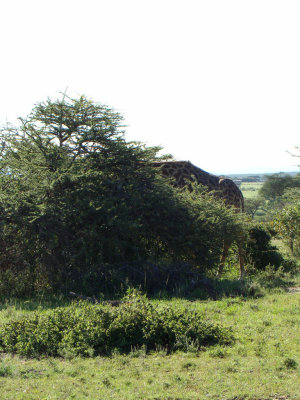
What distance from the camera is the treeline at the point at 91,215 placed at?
9164 mm

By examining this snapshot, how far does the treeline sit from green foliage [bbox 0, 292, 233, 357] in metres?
2.59

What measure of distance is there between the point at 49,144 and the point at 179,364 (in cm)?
665

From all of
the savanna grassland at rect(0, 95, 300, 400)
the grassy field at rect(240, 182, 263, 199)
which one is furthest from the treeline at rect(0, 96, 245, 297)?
the grassy field at rect(240, 182, 263, 199)

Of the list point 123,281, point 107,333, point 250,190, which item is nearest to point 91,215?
point 123,281

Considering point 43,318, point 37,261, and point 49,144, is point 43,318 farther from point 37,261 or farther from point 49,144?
point 49,144

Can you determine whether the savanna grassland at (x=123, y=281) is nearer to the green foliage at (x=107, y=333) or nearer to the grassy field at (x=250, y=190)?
the green foliage at (x=107, y=333)

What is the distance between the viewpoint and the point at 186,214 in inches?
404

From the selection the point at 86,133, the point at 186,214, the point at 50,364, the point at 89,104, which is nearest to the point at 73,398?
the point at 50,364

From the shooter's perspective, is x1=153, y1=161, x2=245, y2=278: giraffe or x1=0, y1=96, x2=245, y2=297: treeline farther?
x1=153, y1=161, x2=245, y2=278: giraffe

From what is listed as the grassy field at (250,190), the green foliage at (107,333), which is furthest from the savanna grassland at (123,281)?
the grassy field at (250,190)

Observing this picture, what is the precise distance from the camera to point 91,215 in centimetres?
959

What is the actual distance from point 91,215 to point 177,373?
17.5ft

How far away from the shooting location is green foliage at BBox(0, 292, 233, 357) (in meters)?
5.55

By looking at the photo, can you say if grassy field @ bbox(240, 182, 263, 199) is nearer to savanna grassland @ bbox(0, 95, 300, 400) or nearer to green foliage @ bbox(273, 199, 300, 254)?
green foliage @ bbox(273, 199, 300, 254)
